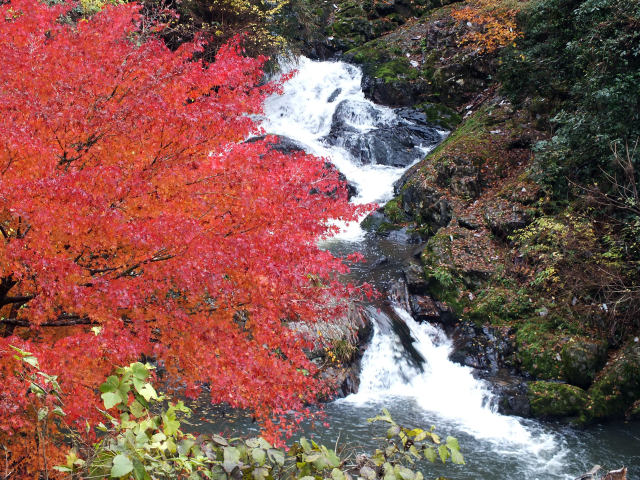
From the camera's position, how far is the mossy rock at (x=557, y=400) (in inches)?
328

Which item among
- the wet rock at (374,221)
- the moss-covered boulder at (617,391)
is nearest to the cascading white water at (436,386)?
the moss-covered boulder at (617,391)

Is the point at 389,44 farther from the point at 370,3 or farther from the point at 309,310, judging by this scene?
the point at 309,310

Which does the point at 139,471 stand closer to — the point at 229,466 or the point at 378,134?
the point at 229,466

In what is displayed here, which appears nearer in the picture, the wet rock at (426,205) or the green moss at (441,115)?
the wet rock at (426,205)

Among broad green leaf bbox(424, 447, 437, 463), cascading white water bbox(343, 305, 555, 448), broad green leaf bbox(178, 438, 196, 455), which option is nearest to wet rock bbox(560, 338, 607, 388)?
cascading white water bbox(343, 305, 555, 448)

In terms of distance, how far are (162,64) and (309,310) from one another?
4.52m

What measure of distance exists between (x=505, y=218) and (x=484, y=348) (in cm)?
415

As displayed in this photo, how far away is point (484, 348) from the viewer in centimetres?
995

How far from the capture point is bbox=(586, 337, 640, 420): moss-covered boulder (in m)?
8.28

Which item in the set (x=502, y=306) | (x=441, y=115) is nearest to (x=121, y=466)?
(x=502, y=306)

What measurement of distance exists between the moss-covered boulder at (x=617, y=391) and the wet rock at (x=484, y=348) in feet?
5.26

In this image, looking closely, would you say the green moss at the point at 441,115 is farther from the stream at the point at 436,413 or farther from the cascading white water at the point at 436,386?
the cascading white water at the point at 436,386

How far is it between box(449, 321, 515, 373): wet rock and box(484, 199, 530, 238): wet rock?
318 centimetres

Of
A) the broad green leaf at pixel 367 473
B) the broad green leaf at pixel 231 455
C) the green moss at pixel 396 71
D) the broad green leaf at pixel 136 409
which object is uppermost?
the green moss at pixel 396 71
